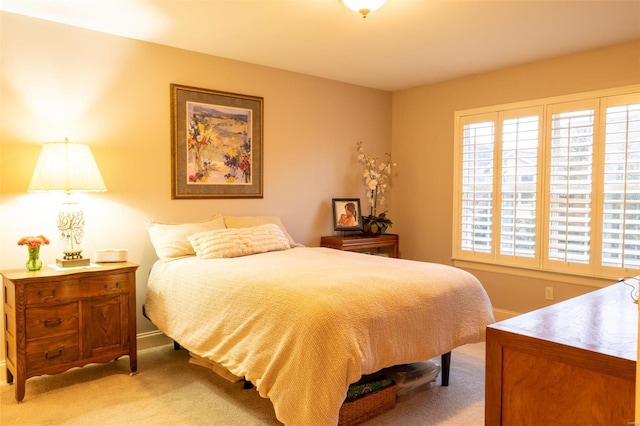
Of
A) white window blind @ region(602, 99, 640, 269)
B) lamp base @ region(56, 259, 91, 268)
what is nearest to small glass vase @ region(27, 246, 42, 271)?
lamp base @ region(56, 259, 91, 268)

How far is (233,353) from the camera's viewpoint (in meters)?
2.42

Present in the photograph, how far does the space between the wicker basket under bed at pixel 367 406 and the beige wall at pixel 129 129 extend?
6.64 ft

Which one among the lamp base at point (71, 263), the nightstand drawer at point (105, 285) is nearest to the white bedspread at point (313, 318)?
the nightstand drawer at point (105, 285)

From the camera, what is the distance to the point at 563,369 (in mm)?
1152

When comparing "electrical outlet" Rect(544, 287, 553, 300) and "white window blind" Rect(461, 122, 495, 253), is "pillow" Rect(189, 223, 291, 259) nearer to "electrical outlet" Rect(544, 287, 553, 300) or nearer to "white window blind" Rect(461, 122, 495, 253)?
"white window blind" Rect(461, 122, 495, 253)

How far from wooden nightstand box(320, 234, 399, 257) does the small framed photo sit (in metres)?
0.12

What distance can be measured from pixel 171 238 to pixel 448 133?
303 cm

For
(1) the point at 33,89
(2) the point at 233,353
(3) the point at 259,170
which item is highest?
(1) the point at 33,89

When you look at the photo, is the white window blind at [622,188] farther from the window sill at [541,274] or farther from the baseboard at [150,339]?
the baseboard at [150,339]

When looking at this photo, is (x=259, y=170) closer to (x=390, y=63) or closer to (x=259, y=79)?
(x=259, y=79)

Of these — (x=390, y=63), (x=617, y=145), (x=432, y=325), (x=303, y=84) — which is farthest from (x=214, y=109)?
(x=617, y=145)

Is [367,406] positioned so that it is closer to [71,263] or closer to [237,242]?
[237,242]

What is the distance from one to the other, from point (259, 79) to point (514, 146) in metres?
2.47

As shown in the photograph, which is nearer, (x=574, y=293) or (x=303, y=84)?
(x=574, y=293)
